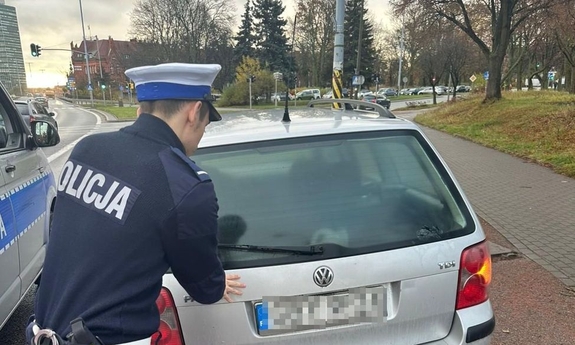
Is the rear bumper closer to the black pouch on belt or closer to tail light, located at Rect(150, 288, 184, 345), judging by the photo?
tail light, located at Rect(150, 288, 184, 345)

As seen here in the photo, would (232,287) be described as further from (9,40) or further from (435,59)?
(9,40)

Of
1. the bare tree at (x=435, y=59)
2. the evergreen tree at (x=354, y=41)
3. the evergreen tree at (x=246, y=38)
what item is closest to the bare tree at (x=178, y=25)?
the evergreen tree at (x=246, y=38)

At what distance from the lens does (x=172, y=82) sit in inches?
57.2

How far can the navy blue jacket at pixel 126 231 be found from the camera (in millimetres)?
1281

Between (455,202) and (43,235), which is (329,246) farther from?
(43,235)

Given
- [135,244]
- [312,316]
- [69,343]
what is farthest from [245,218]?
[69,343]

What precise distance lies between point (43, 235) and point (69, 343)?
287 centimetres

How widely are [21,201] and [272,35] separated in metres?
55.5

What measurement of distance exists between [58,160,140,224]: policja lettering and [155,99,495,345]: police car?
0.58 m

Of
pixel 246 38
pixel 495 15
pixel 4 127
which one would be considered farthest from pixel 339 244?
pixel 246 38

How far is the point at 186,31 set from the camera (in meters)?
54.3

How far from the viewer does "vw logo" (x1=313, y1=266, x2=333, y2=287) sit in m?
1.78

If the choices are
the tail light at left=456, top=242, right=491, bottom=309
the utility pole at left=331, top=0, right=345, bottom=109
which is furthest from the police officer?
the utility pole at left=331, top=0, right=345, bottom=109

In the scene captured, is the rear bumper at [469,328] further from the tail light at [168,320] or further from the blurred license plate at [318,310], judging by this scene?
the tail light at [168,320]
